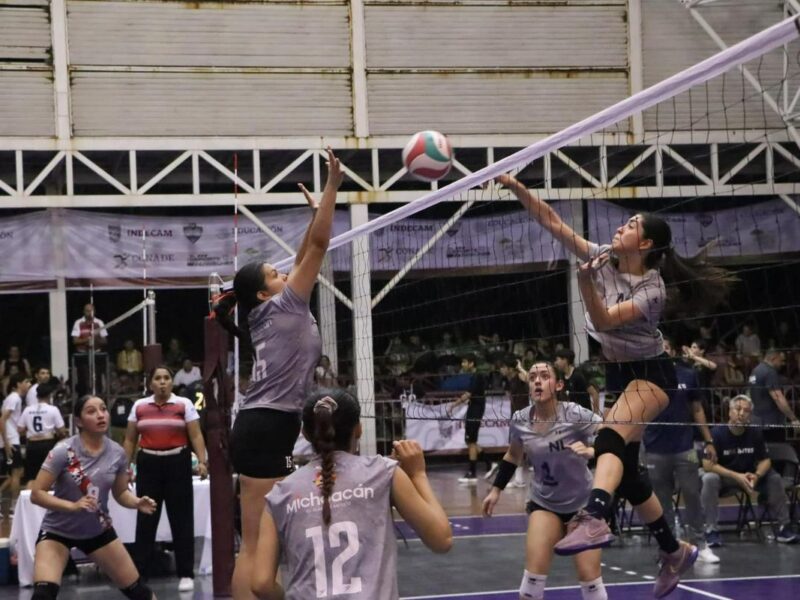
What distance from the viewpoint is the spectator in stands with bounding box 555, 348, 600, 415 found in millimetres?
9992

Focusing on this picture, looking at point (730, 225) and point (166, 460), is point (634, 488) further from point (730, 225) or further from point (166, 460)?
point (730, 225)

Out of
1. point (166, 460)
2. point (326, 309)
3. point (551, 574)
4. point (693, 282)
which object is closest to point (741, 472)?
point (551, 574)

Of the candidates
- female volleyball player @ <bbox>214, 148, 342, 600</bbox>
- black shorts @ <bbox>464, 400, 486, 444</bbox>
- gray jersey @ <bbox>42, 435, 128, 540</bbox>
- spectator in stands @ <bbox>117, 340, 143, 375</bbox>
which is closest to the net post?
gray jersey @ <bbox>42, 435, 128, 540</bbox>

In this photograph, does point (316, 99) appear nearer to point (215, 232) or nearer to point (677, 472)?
point (215, 232)

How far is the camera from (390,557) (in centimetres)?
432

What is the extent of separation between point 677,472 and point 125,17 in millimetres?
12483

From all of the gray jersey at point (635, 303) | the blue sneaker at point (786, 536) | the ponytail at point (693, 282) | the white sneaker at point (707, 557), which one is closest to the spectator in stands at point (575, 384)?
the white sneaker at point (707, 557)

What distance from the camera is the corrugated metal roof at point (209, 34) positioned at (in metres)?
20.5

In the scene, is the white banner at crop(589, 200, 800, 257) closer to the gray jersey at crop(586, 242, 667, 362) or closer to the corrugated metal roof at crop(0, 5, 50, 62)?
the corrugated metal roof at crop(0, 5, 50, 62)

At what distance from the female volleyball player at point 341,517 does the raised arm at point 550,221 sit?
93.6 inches

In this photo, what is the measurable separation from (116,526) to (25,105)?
996 centimetres

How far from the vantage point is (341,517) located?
4.28 metres

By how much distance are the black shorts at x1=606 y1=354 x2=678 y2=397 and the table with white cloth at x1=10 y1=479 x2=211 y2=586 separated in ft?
19.3

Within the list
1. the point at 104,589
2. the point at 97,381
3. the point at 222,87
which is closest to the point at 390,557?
the point at 104,589
